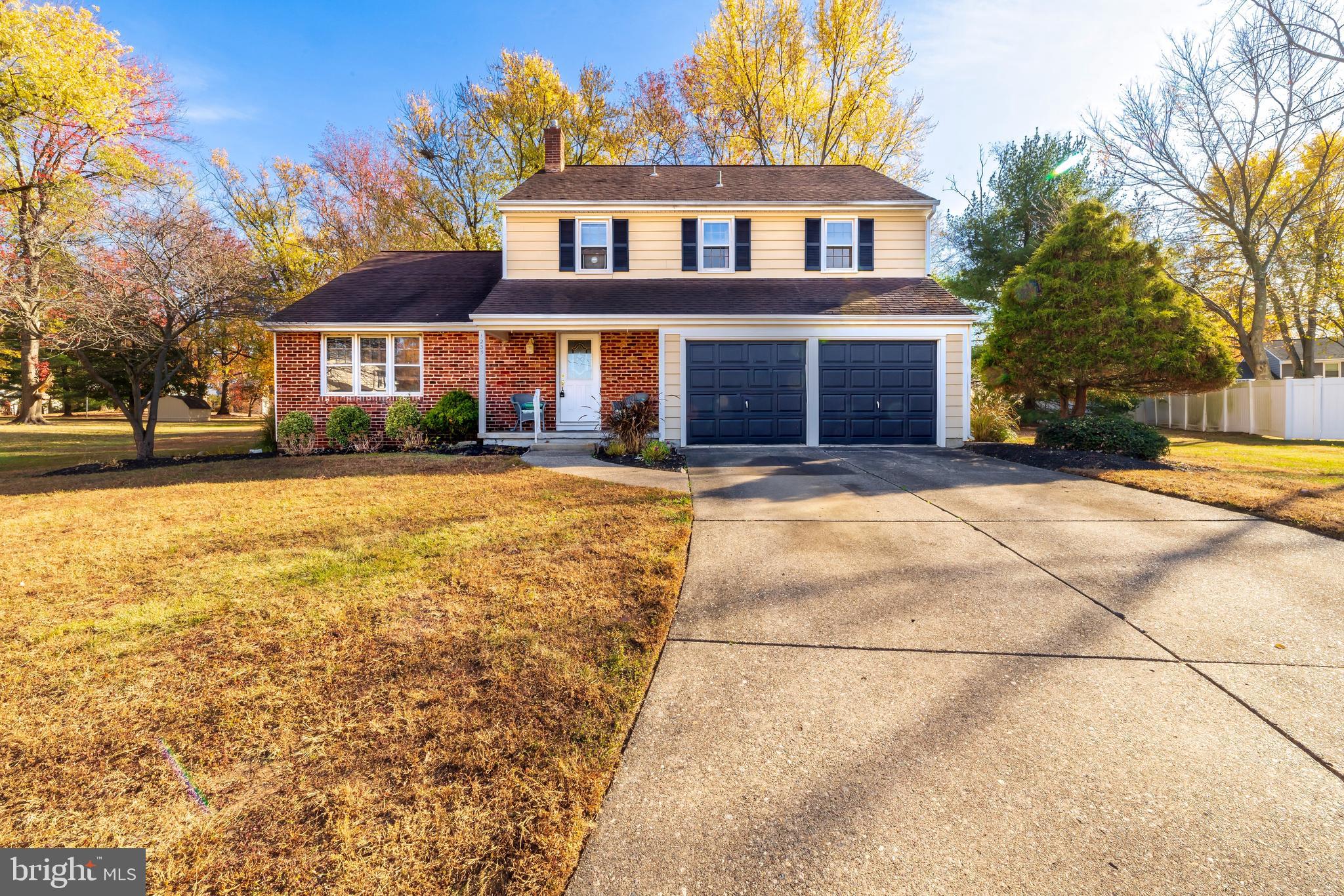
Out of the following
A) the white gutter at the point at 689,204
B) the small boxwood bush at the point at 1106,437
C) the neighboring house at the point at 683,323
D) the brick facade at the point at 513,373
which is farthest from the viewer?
the white gutter at the point at 689,204

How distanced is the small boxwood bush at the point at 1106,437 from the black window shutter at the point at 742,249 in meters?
7.16

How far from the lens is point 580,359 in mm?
13164

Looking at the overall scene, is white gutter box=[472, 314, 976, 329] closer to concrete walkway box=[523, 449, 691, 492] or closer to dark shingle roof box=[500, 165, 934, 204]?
concrete walkway box=[523, 449, 691, 492]

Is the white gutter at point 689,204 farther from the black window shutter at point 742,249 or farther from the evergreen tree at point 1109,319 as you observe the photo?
the evergreen tree at point 1109,319

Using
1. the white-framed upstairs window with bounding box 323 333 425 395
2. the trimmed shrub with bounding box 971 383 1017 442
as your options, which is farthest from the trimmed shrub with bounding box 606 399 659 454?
the trimmed shrub with bounding box 971 383 1017 442

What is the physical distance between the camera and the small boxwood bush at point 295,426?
1223cm

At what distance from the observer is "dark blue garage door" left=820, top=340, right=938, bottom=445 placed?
12.1m

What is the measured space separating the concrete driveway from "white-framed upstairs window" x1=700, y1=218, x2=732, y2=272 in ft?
33.1

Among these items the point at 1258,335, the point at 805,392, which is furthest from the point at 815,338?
the point at 1258,335

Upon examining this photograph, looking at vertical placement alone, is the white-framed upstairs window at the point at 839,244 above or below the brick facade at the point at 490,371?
above

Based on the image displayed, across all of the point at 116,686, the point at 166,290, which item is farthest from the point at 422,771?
the point at 166,290

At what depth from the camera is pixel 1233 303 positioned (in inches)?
859

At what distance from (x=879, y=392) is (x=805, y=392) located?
5.28 ft

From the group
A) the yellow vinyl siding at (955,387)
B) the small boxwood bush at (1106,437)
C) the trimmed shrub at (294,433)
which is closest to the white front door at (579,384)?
the trimmed shrub at (294,433)
